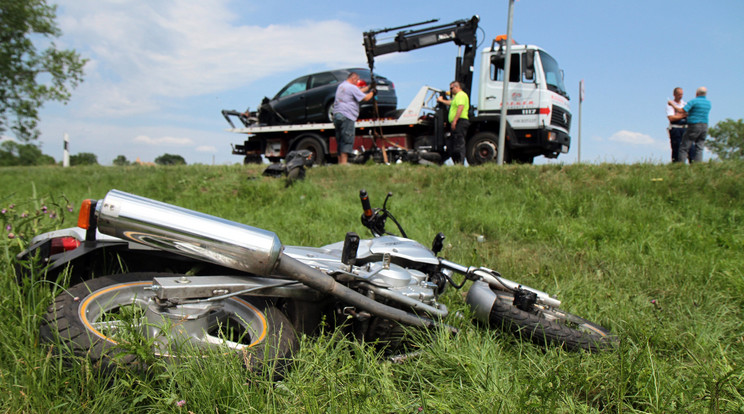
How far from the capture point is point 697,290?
3.59 metres

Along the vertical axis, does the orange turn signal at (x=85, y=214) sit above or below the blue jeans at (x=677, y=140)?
below

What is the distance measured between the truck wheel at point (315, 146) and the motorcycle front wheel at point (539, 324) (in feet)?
32.1

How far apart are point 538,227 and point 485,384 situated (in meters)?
3.54

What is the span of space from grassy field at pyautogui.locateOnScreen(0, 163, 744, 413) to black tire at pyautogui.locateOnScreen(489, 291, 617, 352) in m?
0.08

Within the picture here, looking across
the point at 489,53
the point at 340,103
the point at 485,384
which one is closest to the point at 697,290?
the point at 485,384

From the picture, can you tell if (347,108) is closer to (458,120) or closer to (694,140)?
(458,120)

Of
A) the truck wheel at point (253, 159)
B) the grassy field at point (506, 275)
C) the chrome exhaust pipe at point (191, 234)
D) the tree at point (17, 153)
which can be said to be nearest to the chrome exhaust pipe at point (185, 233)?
the chrome exhaust pipe at point (191, 234)

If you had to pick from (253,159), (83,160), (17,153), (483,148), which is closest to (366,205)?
(483,148)

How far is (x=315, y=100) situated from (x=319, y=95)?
19 centimetres

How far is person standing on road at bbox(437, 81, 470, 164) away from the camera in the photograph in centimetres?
959

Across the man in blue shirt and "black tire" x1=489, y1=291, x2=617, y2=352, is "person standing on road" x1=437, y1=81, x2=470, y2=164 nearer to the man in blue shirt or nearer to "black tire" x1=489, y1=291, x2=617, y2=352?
the man in blue shirt

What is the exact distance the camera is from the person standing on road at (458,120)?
9586mm

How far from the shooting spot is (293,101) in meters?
13.1

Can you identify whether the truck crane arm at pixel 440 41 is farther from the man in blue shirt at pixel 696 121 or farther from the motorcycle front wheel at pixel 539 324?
the motorcycle front wheel at pixel 539 324
